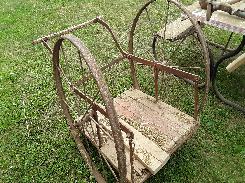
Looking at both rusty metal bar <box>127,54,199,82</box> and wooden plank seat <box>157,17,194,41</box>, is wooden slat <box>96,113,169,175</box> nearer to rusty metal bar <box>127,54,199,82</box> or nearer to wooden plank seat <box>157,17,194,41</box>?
rusty metal bar <box>127,54,199,82</box>

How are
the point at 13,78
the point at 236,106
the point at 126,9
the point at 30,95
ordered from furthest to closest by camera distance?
the point at 126,9 < the point at 13,78 < the point at 30,95 < the point at 236,106

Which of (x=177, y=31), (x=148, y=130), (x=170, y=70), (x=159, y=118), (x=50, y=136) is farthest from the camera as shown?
(x=177, y=31)

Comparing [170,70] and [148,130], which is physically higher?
[170,70]

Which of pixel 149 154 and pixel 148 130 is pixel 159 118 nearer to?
pixel 148 130

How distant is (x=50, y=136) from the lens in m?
4.56

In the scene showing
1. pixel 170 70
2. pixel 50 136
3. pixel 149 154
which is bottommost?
pixel 50 136

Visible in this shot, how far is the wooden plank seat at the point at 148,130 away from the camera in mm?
3518

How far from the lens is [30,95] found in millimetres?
5258

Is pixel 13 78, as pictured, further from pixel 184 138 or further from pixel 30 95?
pixel 184 138

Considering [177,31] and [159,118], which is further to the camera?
[177,31]

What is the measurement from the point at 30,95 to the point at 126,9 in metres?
3.33

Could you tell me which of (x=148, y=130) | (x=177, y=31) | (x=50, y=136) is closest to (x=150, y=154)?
(x=148, y=130)

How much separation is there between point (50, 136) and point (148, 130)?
1.49 meters

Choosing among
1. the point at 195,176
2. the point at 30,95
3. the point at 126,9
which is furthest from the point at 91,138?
the point at 126,9
